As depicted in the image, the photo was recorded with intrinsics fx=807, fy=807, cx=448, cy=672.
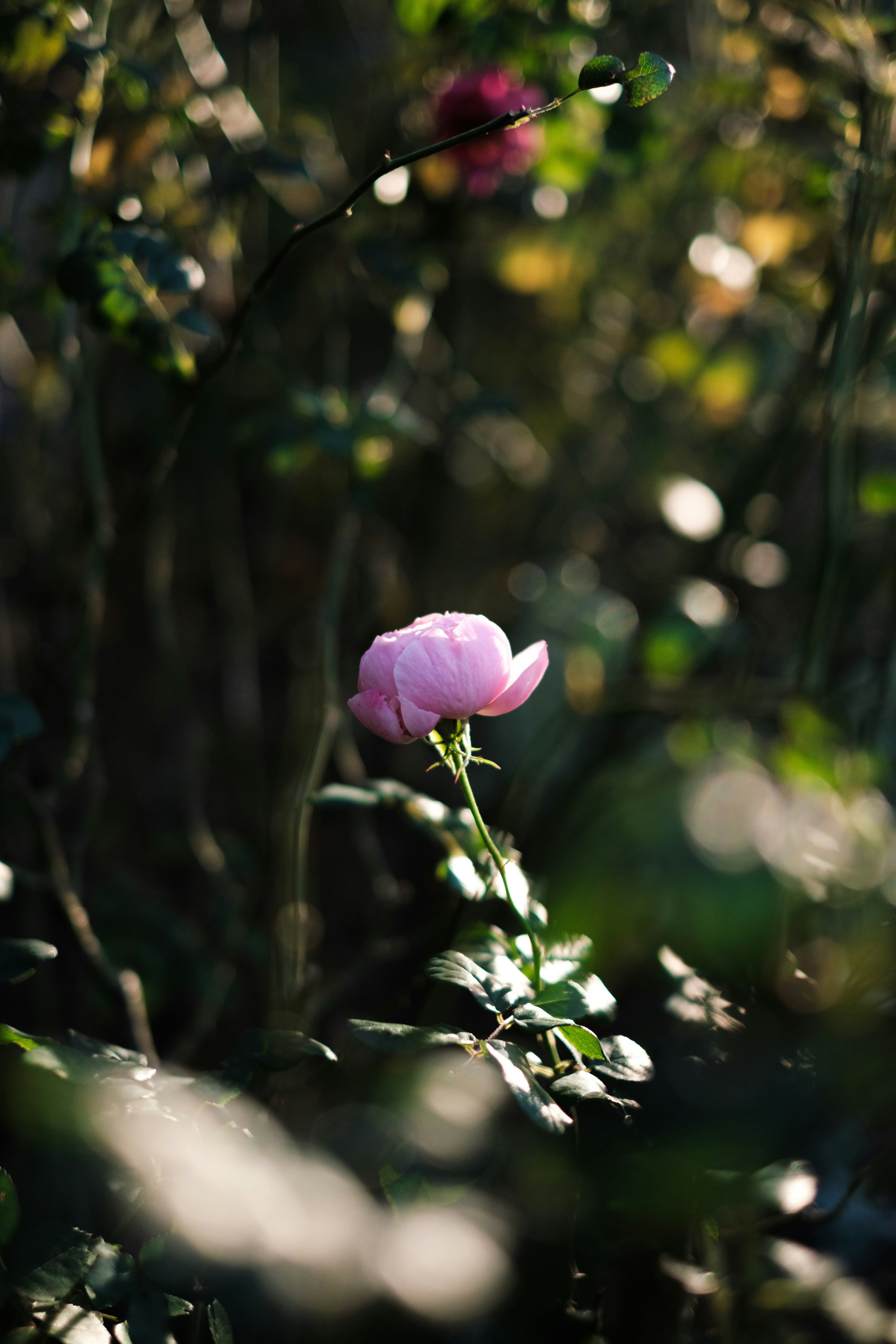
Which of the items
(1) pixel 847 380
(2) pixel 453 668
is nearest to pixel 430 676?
(2) pixel 453 668

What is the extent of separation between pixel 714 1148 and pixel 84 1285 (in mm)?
391

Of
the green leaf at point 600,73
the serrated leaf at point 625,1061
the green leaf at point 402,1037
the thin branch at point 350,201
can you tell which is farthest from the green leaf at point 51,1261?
the green leaf at point 600,73

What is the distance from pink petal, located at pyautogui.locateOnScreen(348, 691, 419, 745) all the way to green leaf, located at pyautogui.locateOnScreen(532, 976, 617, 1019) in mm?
175

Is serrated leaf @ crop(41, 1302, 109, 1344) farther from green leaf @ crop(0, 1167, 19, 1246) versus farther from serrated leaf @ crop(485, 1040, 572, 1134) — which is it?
serrated leaf @ crop(485, 1040, 572, 1134)

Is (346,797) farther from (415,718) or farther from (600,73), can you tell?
(600,73)

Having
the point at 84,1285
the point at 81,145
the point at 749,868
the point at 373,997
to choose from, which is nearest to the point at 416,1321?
the point at 84,1285

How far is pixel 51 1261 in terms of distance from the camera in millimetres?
482

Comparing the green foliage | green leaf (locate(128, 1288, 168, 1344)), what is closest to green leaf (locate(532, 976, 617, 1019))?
green leaf (locate(128, 1288, 168, 1344))

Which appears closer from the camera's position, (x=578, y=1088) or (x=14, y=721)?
(x=578, y=1088)

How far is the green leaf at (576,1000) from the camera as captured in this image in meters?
0.47

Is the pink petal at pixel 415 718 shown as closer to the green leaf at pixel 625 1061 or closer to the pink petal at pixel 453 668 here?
the pink petal at pixel 453 668

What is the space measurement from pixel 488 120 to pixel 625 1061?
103 centimetres

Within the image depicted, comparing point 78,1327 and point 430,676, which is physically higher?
point 430,676

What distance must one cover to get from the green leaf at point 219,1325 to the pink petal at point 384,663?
36cm
